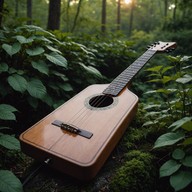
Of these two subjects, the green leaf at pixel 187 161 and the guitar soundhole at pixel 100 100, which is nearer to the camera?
the green leaf at pixel 187 161

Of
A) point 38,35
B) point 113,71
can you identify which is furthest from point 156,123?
point 113,71

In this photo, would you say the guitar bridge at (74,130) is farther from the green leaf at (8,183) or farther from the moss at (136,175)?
the green leaf at (8,183)

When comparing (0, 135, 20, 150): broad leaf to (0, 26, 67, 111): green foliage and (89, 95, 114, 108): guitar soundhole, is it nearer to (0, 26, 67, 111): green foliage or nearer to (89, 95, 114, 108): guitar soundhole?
(0, 26, 67, 111): green foliage

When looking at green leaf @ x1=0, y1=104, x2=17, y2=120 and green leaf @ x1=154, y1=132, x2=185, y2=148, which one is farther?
green leaf @ x1=0, y1=104, x2=17, y2=120

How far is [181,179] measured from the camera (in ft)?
3.64

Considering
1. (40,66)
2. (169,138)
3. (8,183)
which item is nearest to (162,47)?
(40,66)

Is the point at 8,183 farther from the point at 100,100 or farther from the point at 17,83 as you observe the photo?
the point at 100,100

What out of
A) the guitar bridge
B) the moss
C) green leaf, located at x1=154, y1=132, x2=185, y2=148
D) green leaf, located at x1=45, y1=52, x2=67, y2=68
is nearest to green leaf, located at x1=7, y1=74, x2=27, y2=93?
green leaf, located at x1=45, y1=52, x2=67, y2=68

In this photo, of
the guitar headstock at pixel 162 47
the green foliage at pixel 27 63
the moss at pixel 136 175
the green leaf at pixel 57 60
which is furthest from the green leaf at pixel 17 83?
the guitar headstock at pixel 162 47

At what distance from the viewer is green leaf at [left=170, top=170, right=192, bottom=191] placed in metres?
1.08

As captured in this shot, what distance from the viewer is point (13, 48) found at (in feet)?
6.13

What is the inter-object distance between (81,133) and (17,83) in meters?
0.77

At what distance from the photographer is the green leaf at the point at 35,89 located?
1.88m

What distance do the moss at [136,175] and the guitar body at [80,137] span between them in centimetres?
16
